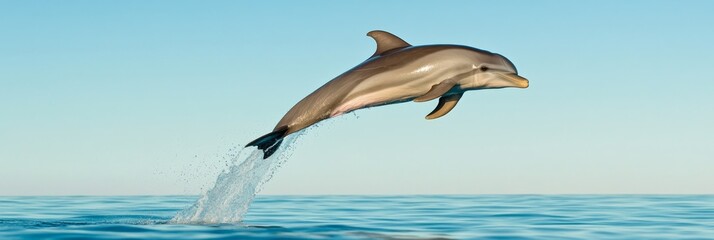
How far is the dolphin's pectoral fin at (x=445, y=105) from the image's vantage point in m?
11.5

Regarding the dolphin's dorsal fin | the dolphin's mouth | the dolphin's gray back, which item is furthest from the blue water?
the dolphin's dorsal fin

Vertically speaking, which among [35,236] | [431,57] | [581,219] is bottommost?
[35,236]

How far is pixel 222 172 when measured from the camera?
46.5 feet

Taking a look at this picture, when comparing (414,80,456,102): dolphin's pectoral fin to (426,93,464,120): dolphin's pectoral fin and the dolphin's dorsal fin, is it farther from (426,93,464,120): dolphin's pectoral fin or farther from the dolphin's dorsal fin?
the dolphin's dorsal fin

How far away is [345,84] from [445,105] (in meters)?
1.31

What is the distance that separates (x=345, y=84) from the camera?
36.9 feet

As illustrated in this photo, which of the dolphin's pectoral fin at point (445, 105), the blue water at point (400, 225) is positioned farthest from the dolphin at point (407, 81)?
the blue water at point (400, 225)

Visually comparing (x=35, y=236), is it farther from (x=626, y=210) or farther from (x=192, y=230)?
(x=626, y=210)

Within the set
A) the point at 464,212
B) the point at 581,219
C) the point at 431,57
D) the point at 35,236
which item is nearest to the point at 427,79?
the point at 431,57

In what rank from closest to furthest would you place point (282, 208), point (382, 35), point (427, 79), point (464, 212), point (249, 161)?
point (427, 79), point (382, 35), point (249, 161), point (464, 212), point (282, 208)

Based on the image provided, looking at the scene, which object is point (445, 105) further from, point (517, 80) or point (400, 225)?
point (400, 225)

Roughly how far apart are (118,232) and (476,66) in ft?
16.8

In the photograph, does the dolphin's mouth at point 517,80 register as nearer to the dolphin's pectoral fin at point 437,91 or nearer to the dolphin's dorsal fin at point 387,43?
the dolphin's pectoral fin at point 437,91

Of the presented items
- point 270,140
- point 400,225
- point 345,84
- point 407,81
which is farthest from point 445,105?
point 400,225
